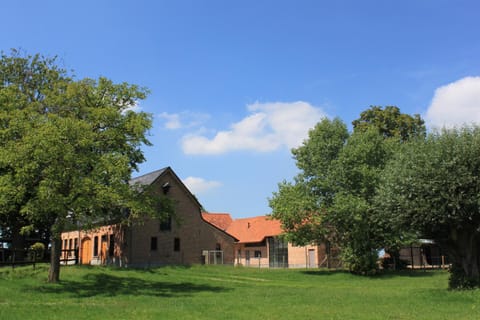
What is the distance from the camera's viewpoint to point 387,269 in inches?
1698

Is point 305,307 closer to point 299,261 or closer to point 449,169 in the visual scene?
point 449,169

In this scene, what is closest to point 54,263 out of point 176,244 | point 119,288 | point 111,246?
point 119,288

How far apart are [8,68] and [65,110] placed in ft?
48.6

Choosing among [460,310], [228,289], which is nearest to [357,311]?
[460,310]

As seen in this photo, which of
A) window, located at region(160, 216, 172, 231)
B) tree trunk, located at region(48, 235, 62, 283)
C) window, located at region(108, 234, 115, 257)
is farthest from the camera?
window, located at region(160, 216, 172, 231)

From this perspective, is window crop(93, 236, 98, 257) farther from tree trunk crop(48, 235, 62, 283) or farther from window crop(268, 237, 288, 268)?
tree trunk crop(48, 235, 62, 283)

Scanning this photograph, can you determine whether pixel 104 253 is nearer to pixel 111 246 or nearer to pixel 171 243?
pixel 111 246

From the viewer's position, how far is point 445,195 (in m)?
20.3

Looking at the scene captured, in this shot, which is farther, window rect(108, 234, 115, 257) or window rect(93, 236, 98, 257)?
window rect(93, 236, 98, 257)

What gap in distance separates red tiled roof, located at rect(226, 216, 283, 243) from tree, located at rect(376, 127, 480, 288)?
1288 inches

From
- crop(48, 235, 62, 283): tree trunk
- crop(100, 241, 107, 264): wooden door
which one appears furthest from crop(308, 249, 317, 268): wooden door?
crop(48, 235, 62, 283): tree trunk

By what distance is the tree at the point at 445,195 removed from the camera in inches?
802

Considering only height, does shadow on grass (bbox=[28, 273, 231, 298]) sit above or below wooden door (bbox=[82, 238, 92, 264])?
below

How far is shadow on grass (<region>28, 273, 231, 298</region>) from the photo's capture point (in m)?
22.1
